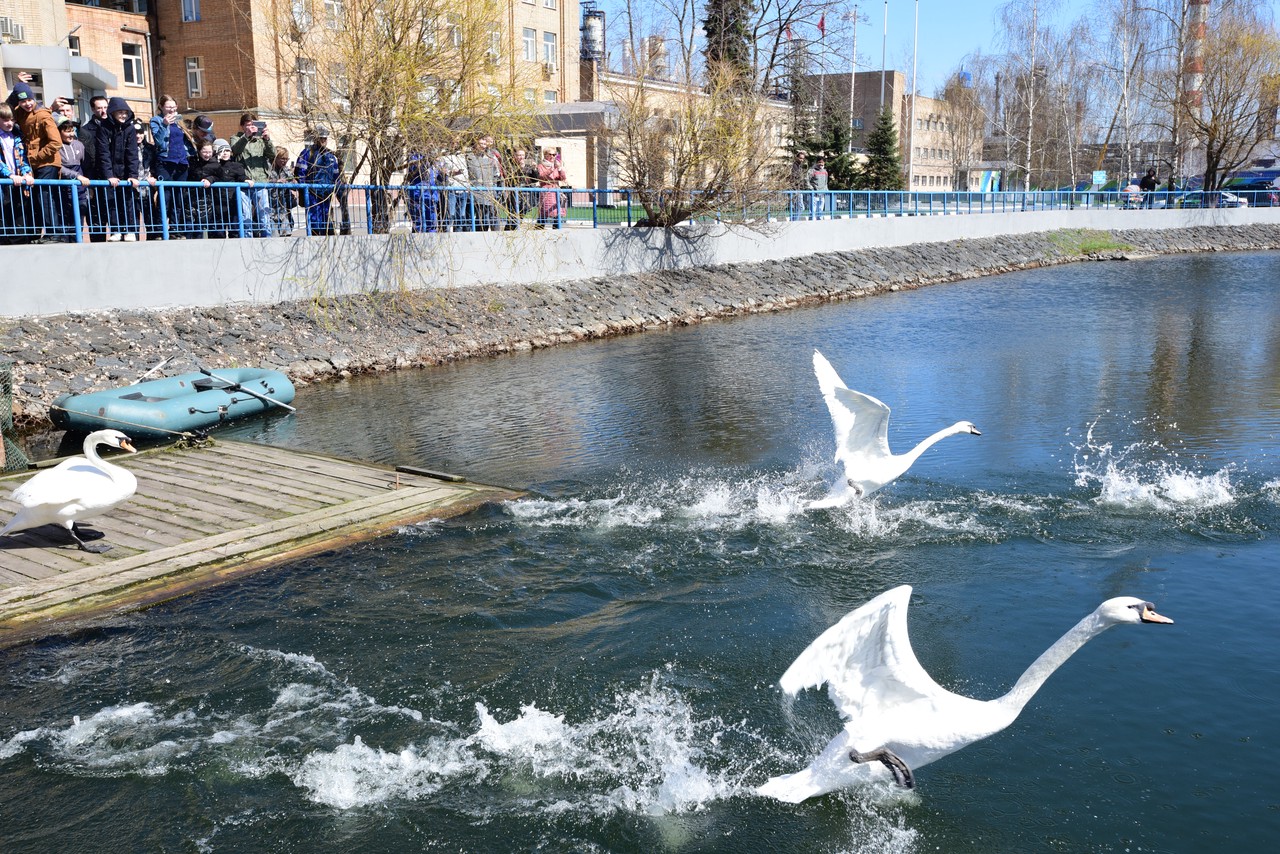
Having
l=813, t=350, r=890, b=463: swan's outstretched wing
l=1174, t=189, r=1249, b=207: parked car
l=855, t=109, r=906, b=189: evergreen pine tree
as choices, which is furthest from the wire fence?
l=1174, t=189, r=1249, b=207: parked car

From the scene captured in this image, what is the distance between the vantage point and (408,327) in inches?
829

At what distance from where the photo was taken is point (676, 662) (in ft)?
25.5

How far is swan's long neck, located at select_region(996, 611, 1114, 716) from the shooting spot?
19.1ft

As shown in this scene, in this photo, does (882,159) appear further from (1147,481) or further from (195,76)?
(1147,481)

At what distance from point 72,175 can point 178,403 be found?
4397mm

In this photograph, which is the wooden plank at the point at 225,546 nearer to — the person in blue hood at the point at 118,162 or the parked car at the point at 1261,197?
the person in blue hood at the point at 118,162

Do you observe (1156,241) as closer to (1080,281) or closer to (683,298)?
(1080,281)

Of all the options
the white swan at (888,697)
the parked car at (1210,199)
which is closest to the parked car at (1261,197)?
the parked car at (1210,199)

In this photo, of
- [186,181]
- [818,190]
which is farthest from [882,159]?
[186,181]

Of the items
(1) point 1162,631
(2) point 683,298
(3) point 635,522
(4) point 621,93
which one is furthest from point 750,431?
(4) point 621,93

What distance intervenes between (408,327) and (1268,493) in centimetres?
1527

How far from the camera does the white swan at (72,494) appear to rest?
8.87m

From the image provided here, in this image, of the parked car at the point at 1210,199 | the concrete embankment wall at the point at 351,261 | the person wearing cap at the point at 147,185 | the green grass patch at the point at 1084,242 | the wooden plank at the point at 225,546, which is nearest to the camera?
the wooden plank at the point at 225,546

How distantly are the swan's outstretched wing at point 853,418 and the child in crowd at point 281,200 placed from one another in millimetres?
13293
